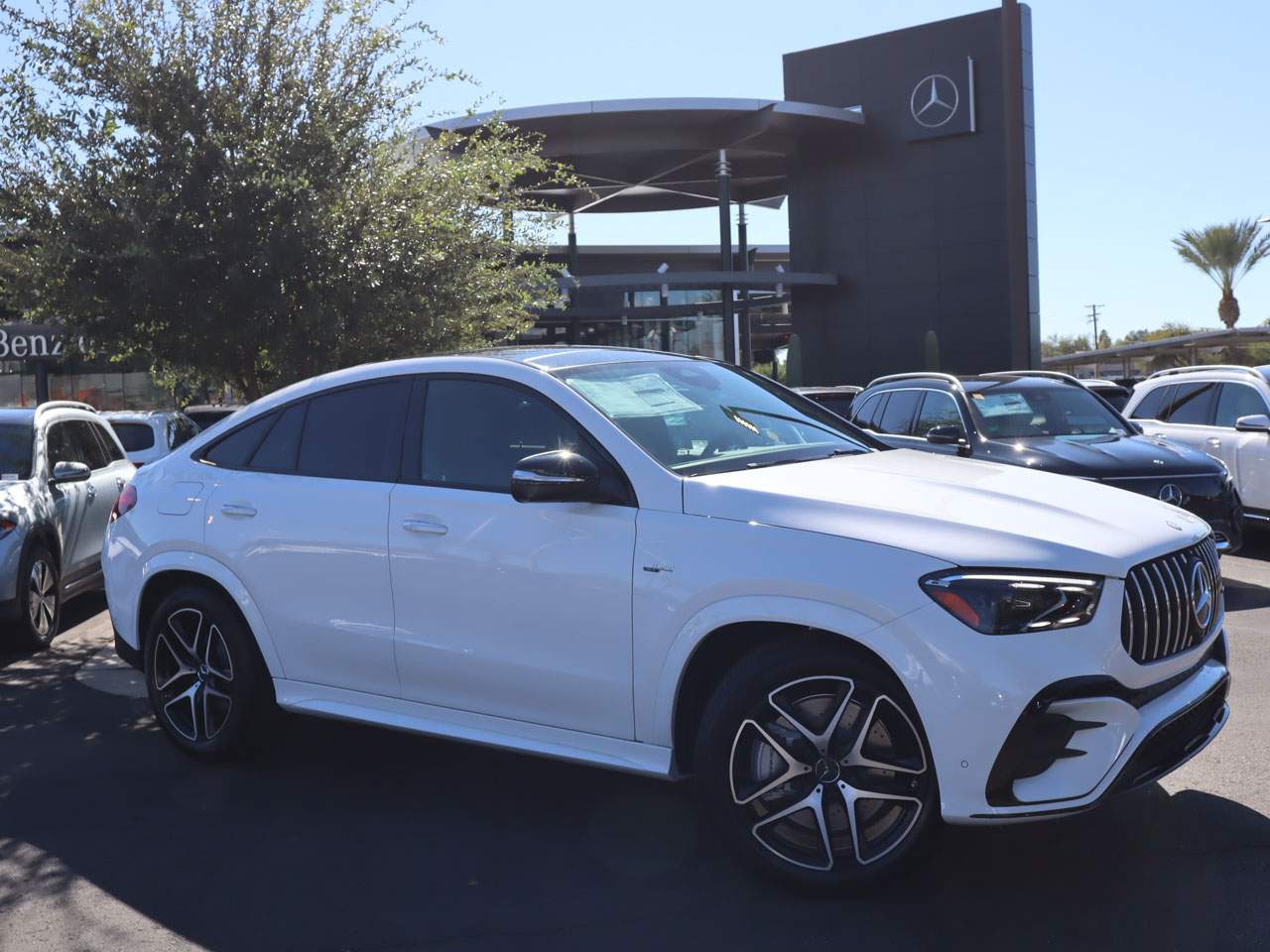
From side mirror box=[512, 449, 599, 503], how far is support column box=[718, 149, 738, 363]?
3398cm

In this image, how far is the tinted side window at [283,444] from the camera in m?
5.53

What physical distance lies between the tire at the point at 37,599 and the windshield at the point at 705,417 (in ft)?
17.3

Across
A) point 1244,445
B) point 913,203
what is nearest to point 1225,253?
point 913,203

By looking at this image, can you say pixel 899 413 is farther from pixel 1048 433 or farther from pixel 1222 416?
pixel 1222 416

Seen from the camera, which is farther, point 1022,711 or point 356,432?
point 356,432

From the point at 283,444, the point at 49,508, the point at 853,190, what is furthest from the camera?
the point at 853,190

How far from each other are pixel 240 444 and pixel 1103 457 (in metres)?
6.43

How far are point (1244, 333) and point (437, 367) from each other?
39380 millimetres

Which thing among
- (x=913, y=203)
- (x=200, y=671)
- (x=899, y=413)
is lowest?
(x=200, y=671)

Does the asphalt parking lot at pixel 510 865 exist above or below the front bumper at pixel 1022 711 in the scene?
below

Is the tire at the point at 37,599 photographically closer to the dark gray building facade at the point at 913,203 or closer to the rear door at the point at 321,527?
the rear door at the point at 321,527

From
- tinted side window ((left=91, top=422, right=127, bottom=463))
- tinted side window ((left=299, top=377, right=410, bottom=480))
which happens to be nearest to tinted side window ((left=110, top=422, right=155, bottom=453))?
tinted side window ((left=91, top=422, right=127, bottom=463))

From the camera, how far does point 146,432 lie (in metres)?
14.0

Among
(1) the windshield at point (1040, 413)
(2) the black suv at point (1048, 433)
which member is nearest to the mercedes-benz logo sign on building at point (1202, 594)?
(2) the black suv at point (1048, 433)
